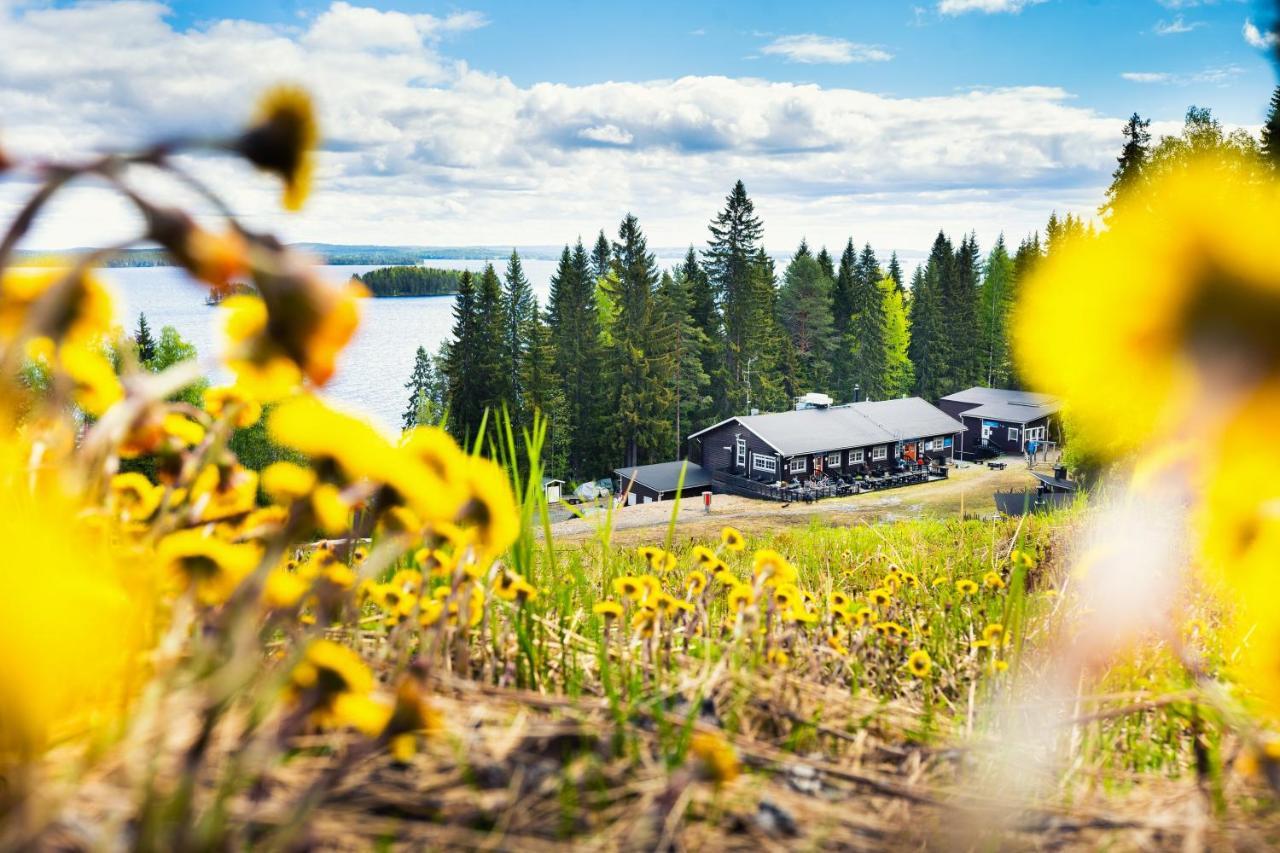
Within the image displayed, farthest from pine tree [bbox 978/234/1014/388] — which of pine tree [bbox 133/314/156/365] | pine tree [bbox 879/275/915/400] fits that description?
pine tree [bbox 133/314/156/365]

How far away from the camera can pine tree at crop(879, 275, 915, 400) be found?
52625 millimetres

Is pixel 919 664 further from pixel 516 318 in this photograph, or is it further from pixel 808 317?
pixel 808 317

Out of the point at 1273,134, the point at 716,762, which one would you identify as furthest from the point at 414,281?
the point at 716,762

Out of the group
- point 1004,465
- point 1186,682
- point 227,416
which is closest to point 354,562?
point 227,416

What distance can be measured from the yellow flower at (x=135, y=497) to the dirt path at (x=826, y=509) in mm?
19773

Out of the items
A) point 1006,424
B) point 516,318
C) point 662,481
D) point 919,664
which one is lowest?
point 662,481

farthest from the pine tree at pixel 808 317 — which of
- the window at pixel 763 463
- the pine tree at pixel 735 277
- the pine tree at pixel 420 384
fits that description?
the pine tree at pixel 420 384

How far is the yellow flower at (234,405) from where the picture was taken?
156 centimetres

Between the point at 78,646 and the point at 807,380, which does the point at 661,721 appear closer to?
the point at 78,646

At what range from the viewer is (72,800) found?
90 centimetres

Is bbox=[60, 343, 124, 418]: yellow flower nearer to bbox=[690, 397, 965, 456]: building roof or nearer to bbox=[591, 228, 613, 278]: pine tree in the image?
bbox=[690, 397, 965, 456]: building roof

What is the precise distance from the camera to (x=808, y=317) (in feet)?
172

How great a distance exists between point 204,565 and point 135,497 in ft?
1.87

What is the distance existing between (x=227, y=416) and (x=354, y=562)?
1167 mm
